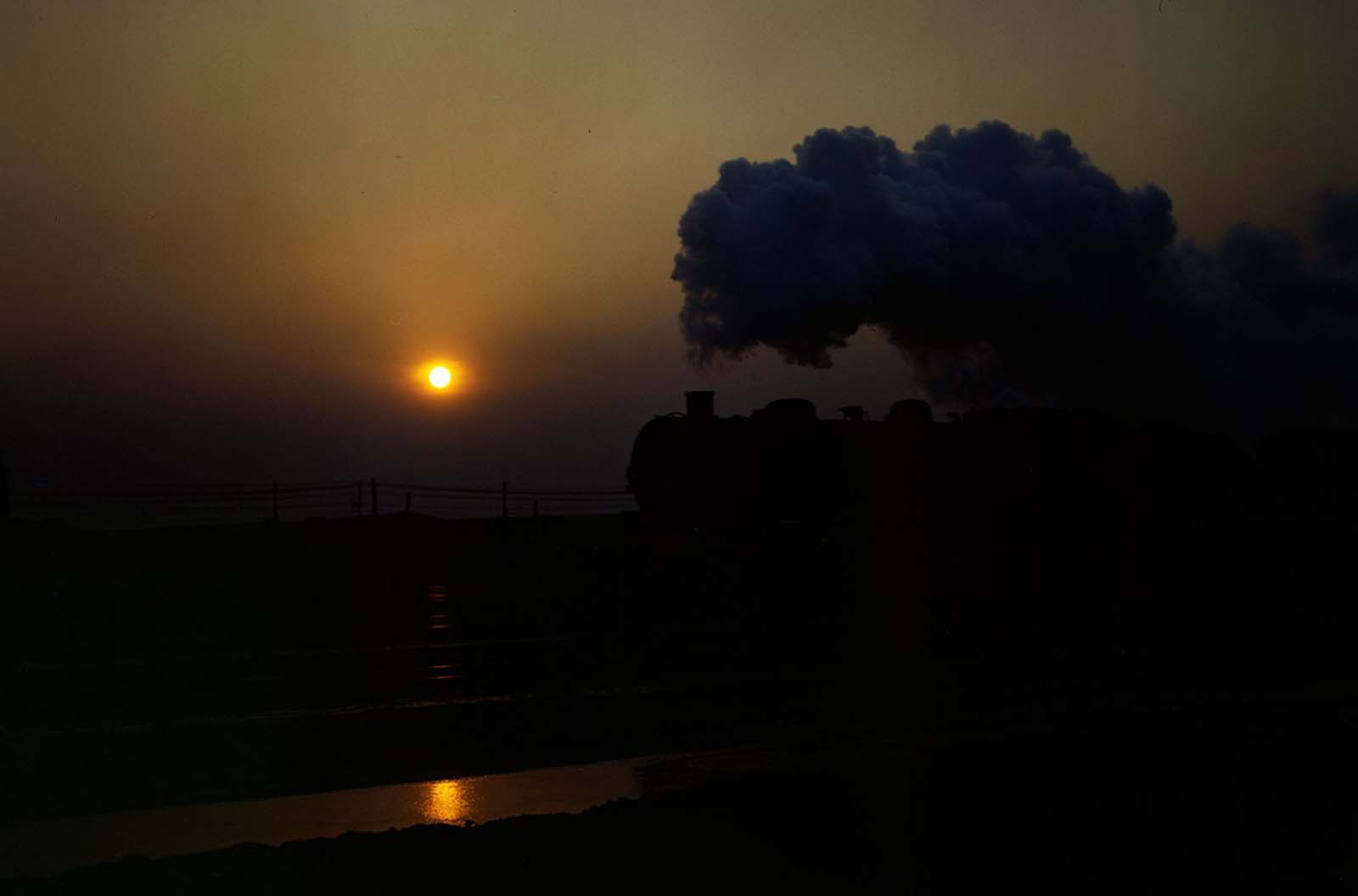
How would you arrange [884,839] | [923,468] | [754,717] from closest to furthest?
1. [884,839]
2. [754,717]
3. [923,468]

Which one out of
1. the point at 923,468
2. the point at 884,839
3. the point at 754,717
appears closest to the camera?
the point at 884,839

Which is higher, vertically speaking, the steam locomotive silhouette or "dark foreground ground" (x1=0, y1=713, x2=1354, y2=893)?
the steam locomotive silhouette

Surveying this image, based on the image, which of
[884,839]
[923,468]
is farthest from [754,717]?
[923,468]

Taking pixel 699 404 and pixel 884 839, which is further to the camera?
pixel 699 404

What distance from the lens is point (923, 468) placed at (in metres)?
33.6

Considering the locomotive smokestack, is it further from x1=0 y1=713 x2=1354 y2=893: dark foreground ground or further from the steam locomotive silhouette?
x1=0 y1=713 x2=1354 y2=893: dark foreground ground

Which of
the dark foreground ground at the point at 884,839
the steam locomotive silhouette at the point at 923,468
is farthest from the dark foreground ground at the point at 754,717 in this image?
the steam locomotive silhouette at the point at 923,468

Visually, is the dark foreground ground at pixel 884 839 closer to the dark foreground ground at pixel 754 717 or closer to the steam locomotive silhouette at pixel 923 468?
the dark foreground ground at pixel 754 717

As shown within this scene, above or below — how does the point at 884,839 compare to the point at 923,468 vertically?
below

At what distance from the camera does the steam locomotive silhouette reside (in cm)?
3322

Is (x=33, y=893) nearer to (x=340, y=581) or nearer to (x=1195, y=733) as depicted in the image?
(x=1195, y=733)

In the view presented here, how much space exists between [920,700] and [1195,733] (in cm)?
275

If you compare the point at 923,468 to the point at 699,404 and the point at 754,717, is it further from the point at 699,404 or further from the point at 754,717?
the point at 754,717

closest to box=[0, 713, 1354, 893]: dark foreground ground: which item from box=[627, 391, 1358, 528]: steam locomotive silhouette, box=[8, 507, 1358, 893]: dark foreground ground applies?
box=[8, 507, 1358, 893]: dark foreground ground
